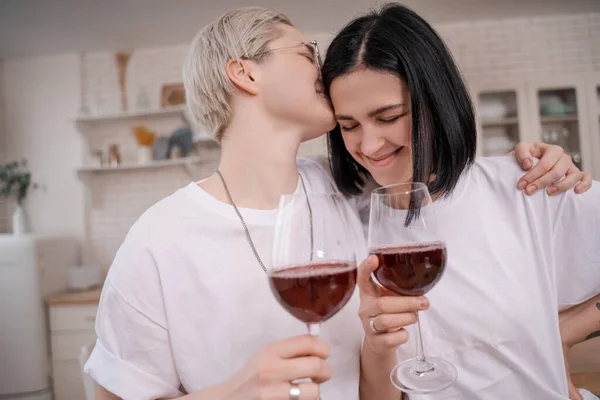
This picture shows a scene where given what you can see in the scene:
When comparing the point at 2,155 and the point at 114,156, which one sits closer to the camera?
the point at 114,156

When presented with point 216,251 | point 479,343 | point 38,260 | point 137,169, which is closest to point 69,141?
point 137,169

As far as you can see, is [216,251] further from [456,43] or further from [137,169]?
[456,43]

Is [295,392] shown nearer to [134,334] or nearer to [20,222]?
[134,334]

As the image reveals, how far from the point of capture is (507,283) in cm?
115

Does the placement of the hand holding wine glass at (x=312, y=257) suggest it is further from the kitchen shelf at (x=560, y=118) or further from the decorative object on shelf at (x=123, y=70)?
the decorative object on shelf at (x=123, y=70)

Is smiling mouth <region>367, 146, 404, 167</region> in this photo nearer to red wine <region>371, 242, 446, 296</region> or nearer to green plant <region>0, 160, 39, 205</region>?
red wine <region>371, 242, 446, 296</region>

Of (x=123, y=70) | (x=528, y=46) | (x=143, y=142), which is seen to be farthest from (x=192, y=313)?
(x=528, y=46)

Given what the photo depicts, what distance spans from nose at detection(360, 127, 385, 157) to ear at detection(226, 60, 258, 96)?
30 cm

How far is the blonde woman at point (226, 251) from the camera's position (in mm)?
1026

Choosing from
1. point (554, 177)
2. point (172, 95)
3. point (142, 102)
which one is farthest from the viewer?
point (172, 95)

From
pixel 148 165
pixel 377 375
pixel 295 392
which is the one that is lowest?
pixel 377 375

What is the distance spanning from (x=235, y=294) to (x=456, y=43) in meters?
4.37

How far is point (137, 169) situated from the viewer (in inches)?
184

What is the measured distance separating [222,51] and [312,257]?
2.31ft
